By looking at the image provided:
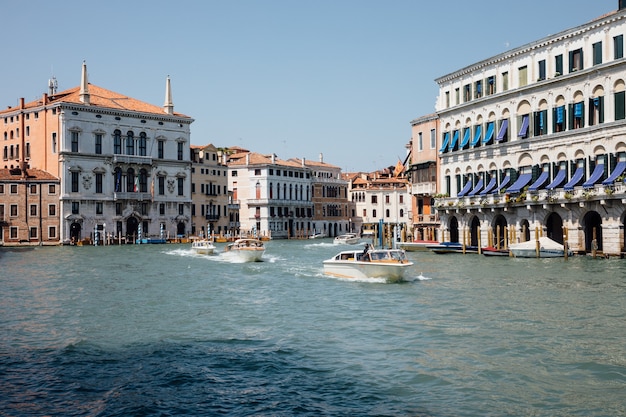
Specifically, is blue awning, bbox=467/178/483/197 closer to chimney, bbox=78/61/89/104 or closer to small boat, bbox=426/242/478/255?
small boat, bbox=426/242/478/255

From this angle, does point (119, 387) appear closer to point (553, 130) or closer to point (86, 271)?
point (86, 271)

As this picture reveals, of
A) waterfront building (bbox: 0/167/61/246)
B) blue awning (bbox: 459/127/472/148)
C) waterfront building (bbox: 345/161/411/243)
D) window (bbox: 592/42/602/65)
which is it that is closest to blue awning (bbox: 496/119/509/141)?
blue awning (bbox: 459/127/472/148)

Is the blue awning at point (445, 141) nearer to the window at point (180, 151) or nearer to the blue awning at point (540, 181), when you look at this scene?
the blue awning at point (540, 181)

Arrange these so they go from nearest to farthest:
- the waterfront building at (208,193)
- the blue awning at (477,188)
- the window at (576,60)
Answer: the window at (576,60)
the blue awning at (477,188)
the waterfront building at (208,193)

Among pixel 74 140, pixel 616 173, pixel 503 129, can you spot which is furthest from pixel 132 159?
pixel 616 173

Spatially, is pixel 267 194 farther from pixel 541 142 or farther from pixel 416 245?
pixel 541 142

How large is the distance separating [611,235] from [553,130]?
7386 mm

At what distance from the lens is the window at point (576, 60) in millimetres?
36781

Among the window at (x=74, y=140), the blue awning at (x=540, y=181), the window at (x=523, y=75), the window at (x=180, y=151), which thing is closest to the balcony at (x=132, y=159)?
the window at (x=74, y=140)

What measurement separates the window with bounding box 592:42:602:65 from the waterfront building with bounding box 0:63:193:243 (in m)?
45.1

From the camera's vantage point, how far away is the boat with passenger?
24.3 metres

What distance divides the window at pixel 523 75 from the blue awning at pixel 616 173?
9.03m

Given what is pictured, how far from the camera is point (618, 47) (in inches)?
1353

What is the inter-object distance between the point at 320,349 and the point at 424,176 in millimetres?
40416
